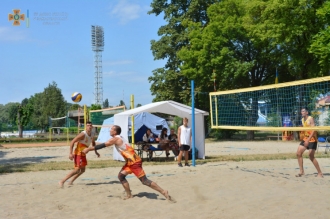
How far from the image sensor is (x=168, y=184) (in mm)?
9227

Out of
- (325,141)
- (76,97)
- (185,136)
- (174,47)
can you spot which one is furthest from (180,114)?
(174,47)

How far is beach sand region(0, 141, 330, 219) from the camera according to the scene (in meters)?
6.66

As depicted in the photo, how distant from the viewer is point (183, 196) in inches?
309

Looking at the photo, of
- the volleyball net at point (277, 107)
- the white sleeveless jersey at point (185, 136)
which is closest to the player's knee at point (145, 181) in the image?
the volleyball net at point (277, 107)

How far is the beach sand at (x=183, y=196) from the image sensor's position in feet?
21.9

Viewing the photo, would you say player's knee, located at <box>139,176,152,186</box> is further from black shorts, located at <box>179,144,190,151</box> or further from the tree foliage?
the tree foliage

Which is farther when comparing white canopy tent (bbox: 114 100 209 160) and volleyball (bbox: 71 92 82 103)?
volleyball (bbox: 71 92 82 103)

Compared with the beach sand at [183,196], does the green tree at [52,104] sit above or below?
above

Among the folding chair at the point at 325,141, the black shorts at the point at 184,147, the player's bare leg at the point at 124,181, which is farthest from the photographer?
the folding chair at the point at 325,141

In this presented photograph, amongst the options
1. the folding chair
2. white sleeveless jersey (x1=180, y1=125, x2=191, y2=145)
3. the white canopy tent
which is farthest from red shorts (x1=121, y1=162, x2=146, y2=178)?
the folding chair

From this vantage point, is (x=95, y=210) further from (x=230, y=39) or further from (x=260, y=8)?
(x=230, y=39)

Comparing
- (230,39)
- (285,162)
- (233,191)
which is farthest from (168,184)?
(230,39)

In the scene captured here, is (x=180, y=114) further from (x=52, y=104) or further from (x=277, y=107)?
(x=52, y=104)

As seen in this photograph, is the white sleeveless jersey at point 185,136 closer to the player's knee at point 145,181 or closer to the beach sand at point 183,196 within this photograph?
the beach sand at point 183,196
